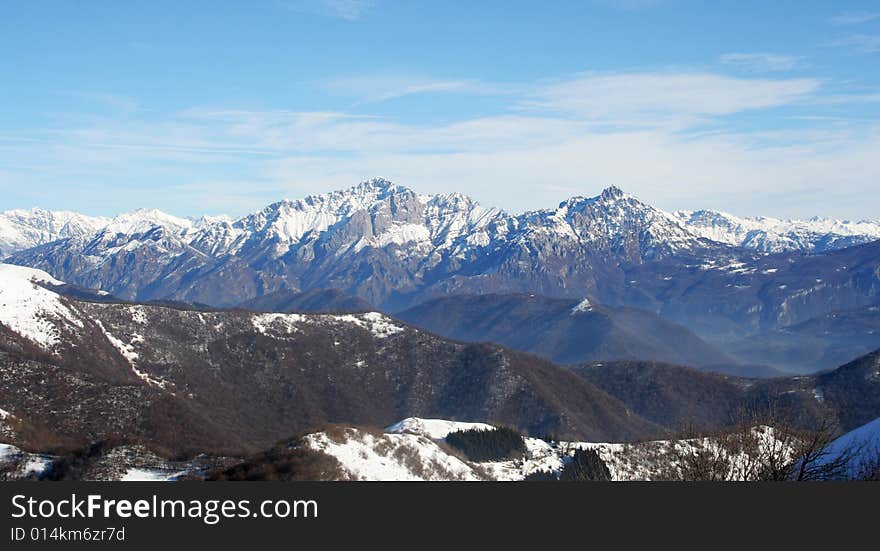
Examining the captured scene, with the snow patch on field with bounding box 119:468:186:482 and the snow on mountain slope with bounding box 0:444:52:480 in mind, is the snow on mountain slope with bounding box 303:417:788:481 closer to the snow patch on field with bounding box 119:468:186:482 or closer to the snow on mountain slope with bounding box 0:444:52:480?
the snow patch on field with bounding box 119:468:186:482

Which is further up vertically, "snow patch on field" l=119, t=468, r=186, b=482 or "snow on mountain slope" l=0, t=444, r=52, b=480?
"snow on mountain slope" l=0, t=444, r=52, b=480

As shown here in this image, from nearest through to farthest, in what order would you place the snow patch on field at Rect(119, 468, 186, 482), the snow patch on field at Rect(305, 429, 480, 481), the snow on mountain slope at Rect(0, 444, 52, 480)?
the snow patch on field at Rect(305, 429, 480, 481) < the snow patch on field at Rect(119, 468, 186, 482) < the snow on mountain slope at Rect(0, 444, 52, 480)

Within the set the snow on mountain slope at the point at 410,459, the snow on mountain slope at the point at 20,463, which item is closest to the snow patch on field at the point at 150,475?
the snow on mountain slope at the point at 20,463

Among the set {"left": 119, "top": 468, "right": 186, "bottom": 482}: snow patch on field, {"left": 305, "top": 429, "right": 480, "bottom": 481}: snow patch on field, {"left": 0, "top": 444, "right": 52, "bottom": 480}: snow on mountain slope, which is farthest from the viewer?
{"left": 0, "top": 444, "right": 52, "bottom": 480}: snow on mountain slope

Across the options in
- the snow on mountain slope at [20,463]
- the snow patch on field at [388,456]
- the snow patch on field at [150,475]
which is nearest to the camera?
the snow patch on field at [388,456]

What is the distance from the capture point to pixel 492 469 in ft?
537

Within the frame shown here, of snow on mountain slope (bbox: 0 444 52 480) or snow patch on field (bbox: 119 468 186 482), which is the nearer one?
snow patch on field (bbox: 119 468 186 482)

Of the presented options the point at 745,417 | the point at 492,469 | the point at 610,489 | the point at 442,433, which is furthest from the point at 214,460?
the point at 610,489

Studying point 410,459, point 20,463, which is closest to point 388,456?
point 410,459

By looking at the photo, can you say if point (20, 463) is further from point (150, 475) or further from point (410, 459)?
point (410, 459)

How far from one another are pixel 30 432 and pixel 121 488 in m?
150

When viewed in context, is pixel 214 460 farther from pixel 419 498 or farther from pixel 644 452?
pixel 419 498

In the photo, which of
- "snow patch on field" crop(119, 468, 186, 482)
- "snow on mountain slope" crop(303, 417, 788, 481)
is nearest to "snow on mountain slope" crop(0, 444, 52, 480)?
"snow patch on field" crop(119, 468, 186, 482)

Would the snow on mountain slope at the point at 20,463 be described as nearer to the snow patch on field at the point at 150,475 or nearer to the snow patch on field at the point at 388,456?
the snow patch on field at the point at 150,475
